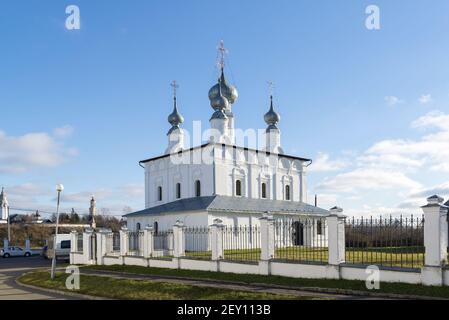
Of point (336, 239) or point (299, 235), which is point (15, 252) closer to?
point (299, 235)

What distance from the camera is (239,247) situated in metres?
22.9

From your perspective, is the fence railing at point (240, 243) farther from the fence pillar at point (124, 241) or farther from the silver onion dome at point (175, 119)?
the silver onion dome at point (175, 119)

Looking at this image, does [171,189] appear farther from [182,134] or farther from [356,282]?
[356,282]

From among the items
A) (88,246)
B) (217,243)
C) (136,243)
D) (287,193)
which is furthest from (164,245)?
(287,193)

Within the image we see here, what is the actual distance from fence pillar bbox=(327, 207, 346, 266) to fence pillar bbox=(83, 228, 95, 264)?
13751 millimetres

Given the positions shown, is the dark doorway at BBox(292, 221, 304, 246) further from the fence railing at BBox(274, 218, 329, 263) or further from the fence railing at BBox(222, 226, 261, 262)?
the fence railing at BBox(222, 226, 261, 262)

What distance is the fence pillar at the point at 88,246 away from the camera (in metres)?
23.5

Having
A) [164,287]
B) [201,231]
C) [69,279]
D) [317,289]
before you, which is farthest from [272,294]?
[69,279]

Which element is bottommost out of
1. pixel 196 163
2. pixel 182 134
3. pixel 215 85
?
pixel 196 163

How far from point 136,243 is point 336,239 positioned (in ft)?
38.5

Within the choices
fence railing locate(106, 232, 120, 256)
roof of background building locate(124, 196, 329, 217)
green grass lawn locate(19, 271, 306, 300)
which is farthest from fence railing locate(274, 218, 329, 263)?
roof of background building locate(124, 196, 329, 217)

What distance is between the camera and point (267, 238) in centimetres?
1520

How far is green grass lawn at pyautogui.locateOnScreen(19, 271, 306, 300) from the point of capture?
468 inches
